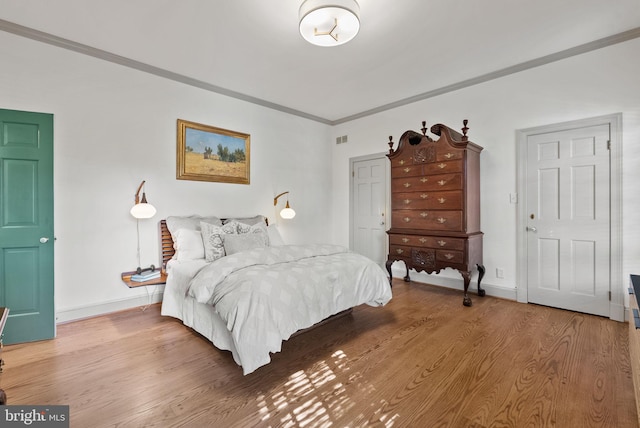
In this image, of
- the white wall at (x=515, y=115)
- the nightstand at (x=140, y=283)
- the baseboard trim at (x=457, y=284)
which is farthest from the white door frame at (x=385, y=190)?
the nightstand at (x=140, y=283)

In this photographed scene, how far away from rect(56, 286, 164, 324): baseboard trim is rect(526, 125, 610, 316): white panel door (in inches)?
173

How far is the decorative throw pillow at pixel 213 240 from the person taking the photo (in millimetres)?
3037

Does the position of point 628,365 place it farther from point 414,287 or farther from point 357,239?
point 357,239

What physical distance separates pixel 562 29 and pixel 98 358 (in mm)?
4845

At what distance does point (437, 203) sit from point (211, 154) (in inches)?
118

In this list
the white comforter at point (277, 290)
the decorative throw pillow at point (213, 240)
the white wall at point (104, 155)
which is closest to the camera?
the white comforter at point (277, 290)

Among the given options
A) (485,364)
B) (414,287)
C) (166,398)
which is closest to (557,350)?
(485,364)

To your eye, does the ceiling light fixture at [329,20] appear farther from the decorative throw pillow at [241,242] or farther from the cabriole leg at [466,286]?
the cabriole leg at [466,286]

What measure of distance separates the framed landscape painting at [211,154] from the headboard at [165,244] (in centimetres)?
64

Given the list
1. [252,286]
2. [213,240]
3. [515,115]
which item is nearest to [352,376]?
[252,286]

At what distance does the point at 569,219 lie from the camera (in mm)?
3125

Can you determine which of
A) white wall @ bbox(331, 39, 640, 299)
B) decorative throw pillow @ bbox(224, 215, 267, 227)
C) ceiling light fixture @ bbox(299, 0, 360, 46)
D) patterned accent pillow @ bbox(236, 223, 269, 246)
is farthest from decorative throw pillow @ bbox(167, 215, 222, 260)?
white wall @ bbox(331, 39, 640, 299)

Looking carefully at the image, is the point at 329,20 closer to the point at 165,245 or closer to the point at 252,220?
the point at 252,220

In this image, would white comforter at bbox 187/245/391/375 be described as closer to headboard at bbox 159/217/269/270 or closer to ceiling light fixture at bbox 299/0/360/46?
headboard at bbox 159/217/269/270
